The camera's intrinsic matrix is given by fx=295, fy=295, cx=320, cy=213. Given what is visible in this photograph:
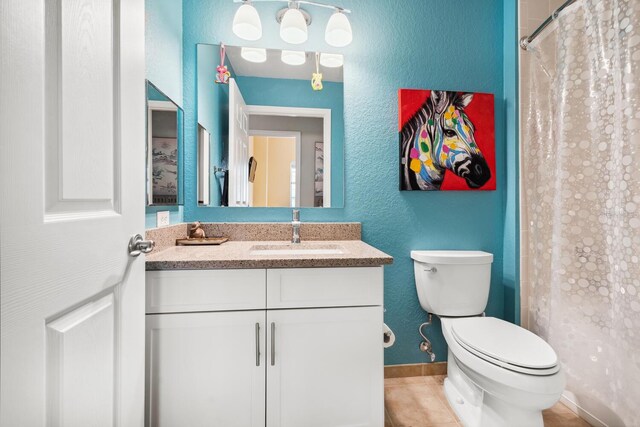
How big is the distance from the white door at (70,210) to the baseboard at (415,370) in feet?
4.37

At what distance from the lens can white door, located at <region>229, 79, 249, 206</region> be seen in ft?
5.37

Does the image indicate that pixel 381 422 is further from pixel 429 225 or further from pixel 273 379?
pixel 429 225

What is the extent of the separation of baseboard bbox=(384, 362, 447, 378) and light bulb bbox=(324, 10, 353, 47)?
1.88 meters

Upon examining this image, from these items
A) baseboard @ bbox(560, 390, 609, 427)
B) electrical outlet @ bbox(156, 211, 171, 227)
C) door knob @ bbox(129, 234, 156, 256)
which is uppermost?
electrical outlet @ bbox(156, 211, 171, 227)

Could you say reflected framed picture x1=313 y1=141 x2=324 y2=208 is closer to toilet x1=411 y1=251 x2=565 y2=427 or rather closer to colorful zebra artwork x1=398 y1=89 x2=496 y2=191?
colorful zebra artwork x1=398 y1=89 x2=496 y2=191

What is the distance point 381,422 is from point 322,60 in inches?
69.8

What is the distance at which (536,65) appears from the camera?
161cm

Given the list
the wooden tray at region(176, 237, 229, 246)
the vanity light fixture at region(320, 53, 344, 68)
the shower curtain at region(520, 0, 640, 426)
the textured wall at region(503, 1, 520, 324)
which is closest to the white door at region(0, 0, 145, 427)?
the wooden tray at region(176, 237, 229, 246)

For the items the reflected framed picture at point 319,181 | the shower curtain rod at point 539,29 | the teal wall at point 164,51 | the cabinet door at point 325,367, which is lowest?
the cabinet door at point 325,367

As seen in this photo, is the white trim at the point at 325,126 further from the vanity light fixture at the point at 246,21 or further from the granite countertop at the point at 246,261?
the granite countertop at the point at 246,261

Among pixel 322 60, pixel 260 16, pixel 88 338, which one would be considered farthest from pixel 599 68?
pixel 88 338

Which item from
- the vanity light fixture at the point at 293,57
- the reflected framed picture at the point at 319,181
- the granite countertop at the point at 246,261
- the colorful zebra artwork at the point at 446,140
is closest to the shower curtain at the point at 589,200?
the colorful zebra artwork at the point at 446,140

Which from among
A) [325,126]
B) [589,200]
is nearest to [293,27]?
[325,126]

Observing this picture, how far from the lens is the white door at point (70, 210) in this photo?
473 millimetres
